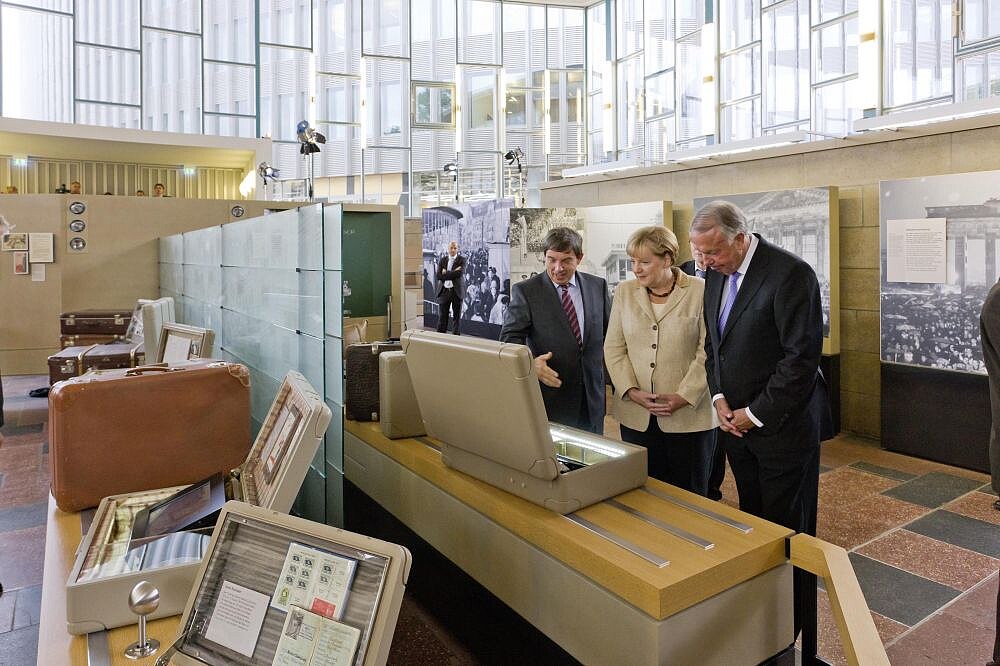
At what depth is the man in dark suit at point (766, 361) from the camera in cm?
237

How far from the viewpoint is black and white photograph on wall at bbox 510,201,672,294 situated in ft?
26.1

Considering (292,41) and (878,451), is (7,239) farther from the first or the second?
(878,451)

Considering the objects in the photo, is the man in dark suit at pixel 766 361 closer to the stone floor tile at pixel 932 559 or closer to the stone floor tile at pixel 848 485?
the stone floor tile at pixel 932 559

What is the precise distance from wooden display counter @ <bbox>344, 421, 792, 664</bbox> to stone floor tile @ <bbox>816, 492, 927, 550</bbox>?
2.52 metres

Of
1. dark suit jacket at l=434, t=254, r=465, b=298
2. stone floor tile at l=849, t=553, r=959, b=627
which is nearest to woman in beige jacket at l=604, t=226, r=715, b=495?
stone floor tile at l=849, t=553, r=959, b=627

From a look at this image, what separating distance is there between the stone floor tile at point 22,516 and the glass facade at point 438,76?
6585 millimetres

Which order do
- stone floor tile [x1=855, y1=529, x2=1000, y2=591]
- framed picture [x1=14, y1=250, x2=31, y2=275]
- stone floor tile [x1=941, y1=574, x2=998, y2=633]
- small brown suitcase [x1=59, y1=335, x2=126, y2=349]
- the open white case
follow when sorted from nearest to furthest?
the open white case
stone floor tile [x1=941, y1=574, x2=998, y2=633]
stone floor tile [x1=855, y1=529, x2=1000, y2=591]
small brown suitcase [x1=59, y1=335, x2=126, y2=349]
framed picture [x1=14, y1=250, x2=31, y2=275]

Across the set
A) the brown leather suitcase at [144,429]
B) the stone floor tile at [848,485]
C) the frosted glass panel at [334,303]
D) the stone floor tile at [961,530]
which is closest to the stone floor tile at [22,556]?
the brown leather suitcase at [144,429]

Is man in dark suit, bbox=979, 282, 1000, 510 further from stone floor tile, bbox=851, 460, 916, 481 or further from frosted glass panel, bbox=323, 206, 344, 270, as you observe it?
stone floor tile, bbox=851, 460, 916, 481

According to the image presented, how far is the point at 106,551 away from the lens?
1.60 m

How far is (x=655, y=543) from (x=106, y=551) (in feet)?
4.11

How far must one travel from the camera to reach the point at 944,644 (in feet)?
9.17

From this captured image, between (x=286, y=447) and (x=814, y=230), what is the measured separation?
Answer: 18.7 feet

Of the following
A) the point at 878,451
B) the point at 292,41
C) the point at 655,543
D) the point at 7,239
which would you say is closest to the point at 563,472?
the point at 655,543
